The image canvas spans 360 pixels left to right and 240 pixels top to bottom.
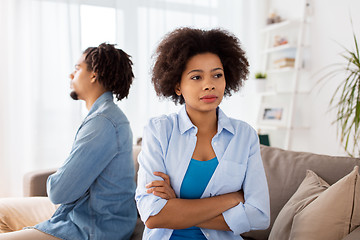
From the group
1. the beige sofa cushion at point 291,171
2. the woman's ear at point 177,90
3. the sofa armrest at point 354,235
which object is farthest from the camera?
the beige sofa cushion at point 291,171

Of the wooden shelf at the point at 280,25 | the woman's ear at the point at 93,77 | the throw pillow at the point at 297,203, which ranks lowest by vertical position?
the throw pillow at the point at 297,203

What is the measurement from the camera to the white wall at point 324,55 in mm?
3100

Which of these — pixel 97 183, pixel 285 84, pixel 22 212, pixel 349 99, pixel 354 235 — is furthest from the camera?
pixel 285 84

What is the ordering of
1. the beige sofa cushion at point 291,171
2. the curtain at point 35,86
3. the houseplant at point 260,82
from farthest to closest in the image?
the houseplant at point 260,82, the curtain at point 35,86, the beige sofa cushion at point 291,171

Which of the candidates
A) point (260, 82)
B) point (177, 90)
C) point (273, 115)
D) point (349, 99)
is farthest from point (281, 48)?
point (177, 90)

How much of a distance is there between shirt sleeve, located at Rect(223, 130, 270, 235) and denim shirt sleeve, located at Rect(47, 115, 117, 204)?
1.97ft

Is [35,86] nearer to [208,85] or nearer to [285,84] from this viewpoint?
[208,85]

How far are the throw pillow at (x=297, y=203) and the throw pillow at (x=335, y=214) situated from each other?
8 centimetres

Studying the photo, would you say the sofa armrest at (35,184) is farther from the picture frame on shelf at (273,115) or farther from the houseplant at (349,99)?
the picture frame on shelf at (273,115)

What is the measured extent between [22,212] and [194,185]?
40.5 inches

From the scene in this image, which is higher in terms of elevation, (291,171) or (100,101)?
(100,101)

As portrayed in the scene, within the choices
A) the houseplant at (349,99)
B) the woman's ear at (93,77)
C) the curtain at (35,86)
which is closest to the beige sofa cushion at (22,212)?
the woman's ear at (93,77)

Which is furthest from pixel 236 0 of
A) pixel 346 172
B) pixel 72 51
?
pixel 346 172

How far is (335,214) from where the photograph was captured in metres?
1.22
